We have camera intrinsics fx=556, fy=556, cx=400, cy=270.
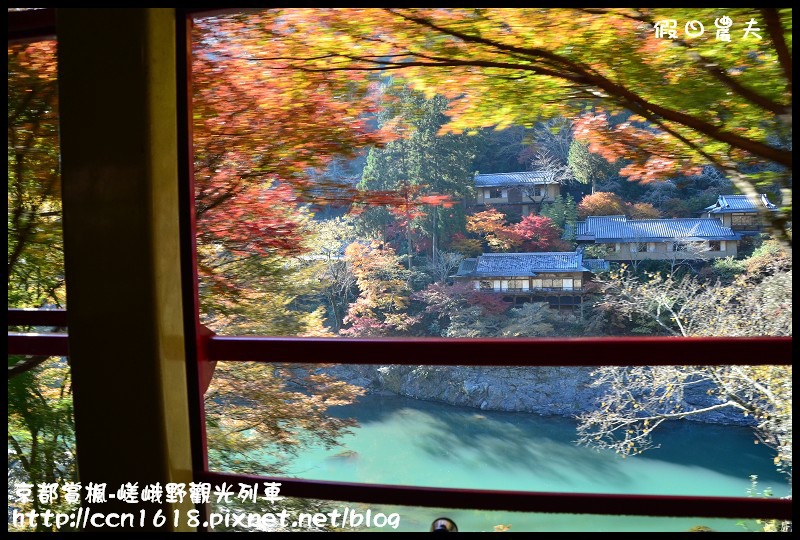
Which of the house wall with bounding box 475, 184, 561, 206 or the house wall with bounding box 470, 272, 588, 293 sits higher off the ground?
the house wall with bounding box 475, 184, 561, 206

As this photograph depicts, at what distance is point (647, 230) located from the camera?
2.30 m

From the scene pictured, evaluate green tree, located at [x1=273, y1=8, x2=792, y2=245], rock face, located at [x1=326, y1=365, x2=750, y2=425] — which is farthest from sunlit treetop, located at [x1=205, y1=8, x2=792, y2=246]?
rock face, located at [x1=326, y1=365, x2=750, y2=425]

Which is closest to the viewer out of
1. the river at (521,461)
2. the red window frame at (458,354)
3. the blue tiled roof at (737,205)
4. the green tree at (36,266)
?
the red window frame at (458,354)

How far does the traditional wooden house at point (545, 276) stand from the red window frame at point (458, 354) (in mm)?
1105

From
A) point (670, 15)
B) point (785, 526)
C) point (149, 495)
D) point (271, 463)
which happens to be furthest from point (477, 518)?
point (670, 15)

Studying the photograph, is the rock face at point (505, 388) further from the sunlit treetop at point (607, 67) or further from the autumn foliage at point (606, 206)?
the sunlit treetop at point (607, 67)

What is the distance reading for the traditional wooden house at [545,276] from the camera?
2.33m

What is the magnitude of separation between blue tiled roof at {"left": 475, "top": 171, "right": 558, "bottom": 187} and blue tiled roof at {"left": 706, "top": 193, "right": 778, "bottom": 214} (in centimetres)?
63

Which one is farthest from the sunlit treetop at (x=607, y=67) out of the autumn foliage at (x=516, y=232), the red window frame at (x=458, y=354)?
the red window frame at (x=458, y=354)

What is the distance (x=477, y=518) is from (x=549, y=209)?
179 centimetres

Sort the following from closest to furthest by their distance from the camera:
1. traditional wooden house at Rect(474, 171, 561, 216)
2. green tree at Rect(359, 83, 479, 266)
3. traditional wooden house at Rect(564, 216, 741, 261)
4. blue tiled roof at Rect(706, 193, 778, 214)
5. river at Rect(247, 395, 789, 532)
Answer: blue tiled roof at Rect(706, 193, 778, 214), traditional wooden house at Rect(564, 216, 741, 261), traditional wooden house at Rect(474, 171, 561, 216), green tree at Rect(359, 83, 479, 266), river at Rect(247, 395, 789, 532)

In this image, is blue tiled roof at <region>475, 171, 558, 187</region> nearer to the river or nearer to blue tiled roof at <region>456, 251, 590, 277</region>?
blue tiled roof at <region>456, 251, 590, 277</region>

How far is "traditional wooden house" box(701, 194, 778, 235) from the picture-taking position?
2.12 m

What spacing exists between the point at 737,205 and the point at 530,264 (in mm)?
823
